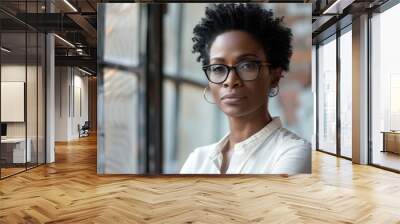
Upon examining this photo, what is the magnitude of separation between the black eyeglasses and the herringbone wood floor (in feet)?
5.15

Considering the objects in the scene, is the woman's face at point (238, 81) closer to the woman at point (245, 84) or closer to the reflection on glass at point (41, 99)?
the woman at point (245, 84)

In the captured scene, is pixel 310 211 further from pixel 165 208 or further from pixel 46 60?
pixel 46 60

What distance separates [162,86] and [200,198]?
1960 millimetres

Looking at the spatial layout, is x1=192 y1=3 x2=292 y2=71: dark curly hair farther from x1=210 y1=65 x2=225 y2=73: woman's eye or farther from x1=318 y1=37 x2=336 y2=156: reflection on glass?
x1=318 y1=37 x2=336 y2=156: reflection on glass

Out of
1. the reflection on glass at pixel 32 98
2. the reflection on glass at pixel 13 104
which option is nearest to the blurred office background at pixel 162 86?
the reflection on glass at pixel 13 104

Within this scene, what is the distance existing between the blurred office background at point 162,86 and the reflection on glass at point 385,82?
88.0 inches

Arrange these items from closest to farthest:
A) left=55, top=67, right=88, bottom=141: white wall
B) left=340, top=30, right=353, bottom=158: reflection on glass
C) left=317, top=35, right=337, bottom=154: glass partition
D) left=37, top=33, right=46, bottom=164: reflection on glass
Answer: left=37, top=33, right=46, bottom=164: reflection on glass
left=340, top=30, right=353, bottom=158: reflection on glass
left=317, top=35, right=337, bottom=154: glass partition
left=55, top=67, right=88, bottom=141: white wall

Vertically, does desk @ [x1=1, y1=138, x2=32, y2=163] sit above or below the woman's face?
below

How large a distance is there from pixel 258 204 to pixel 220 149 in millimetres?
1484

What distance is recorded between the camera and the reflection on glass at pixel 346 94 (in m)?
9.01

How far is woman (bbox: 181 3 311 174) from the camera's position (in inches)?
227

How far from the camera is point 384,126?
754cm

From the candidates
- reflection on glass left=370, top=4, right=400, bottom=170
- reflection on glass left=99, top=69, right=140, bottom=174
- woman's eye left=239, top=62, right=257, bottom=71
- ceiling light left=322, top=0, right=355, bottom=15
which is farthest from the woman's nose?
reflection on glass left=370, top=4, right=400, bottom=170

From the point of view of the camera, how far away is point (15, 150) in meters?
6.91
